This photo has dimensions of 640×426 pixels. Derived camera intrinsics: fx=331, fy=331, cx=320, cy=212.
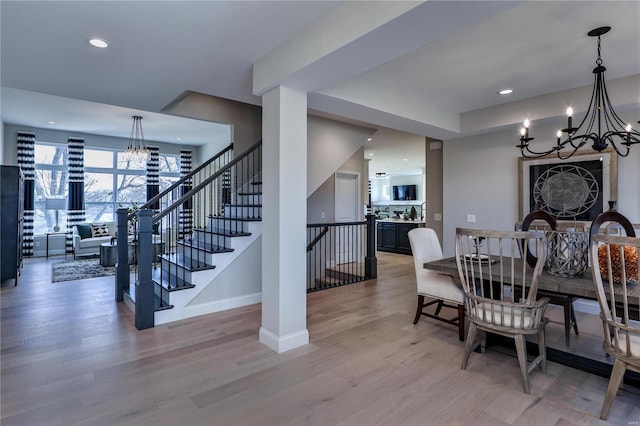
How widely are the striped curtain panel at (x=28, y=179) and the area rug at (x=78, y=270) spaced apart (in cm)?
152

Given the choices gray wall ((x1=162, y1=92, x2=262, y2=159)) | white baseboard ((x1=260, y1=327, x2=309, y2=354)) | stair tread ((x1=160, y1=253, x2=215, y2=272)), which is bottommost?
white baseboard ((x1=260, y1=327, x2=309, y2=354))

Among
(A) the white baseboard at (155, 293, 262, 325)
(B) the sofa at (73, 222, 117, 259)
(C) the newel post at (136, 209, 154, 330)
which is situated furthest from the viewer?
(B) the sofa at (73, 222, 117, 259)

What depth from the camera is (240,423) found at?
1917 mm

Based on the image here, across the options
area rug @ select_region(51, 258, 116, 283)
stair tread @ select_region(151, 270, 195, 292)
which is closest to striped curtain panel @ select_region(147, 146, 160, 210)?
area rug @ select_region(51, 258, 116, 283)

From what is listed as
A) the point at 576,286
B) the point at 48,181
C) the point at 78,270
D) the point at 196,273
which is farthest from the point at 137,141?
the point at 576,286

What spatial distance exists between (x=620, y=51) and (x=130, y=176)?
10.3 meters

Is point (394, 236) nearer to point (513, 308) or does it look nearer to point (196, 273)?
point (196, 273)

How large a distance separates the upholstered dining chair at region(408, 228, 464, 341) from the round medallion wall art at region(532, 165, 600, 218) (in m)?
1.93

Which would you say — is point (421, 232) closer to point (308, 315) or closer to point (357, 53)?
point (308, 315)

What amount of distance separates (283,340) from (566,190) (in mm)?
3961

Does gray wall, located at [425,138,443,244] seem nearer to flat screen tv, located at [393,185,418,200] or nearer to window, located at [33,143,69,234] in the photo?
flat screen tv, located at [393,185,418,200]

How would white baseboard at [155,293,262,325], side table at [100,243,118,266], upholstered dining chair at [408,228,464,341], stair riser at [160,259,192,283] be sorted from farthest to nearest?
side table at [100,243,118,266] < stair riser at [160,259,192,283] < white baseboard at [155,293,262,325] < upholstered dining chair at [408,228,464,341]

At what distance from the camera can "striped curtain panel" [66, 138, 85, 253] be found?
323 inches

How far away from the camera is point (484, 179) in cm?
501
